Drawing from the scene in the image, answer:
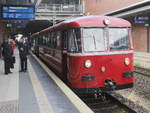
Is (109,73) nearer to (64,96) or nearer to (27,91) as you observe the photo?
(64,96)

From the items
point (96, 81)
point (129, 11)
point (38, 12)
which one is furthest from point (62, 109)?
point (38, 12)

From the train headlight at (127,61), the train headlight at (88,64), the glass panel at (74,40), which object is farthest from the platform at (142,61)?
the train headlight at (88,64)

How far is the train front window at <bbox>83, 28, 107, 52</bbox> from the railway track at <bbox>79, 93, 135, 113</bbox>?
1.69 metres

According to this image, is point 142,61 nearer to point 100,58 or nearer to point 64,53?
point 64,53

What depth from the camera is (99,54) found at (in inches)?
351

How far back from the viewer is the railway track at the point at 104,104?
8.82 meters

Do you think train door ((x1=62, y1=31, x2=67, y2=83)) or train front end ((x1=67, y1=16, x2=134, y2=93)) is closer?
train front end ((x1=67, y1=16, x2=134, y2=93))

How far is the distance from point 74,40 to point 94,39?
0.57 metres

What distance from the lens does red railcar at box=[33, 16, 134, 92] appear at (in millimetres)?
8859

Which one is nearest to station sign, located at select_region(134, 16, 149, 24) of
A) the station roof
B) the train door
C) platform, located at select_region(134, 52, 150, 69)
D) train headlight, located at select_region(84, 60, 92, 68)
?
the station roof

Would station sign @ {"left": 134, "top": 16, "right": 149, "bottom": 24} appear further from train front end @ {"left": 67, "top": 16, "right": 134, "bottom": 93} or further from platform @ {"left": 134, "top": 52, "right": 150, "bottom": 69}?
train front end @ {"left": 67, "top": 16, "right": 134, "bottom": 93}

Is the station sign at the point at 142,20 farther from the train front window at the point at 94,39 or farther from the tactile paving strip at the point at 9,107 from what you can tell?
the tactile paving strip at the point at 9,107

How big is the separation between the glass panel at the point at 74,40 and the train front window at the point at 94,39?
0.56 feet

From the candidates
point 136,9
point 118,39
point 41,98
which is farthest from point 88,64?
point 136,9
